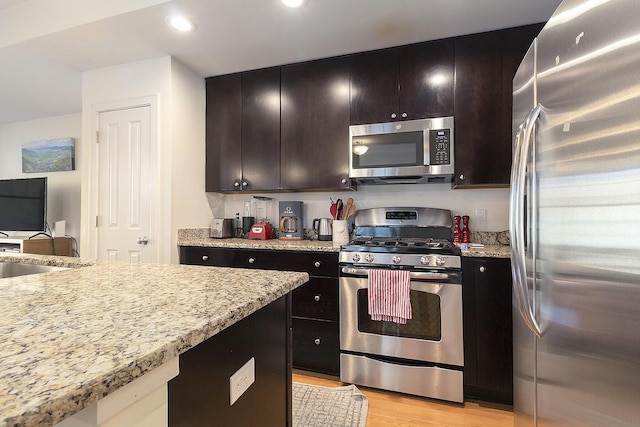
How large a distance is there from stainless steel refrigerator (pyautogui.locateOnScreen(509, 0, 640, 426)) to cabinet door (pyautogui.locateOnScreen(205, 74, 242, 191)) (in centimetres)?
220

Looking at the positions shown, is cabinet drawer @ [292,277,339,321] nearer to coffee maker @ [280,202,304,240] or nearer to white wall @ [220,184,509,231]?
coffee maker @ [280,202,304,240]

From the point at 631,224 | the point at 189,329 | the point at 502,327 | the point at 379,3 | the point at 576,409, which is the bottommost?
the point at 502,327

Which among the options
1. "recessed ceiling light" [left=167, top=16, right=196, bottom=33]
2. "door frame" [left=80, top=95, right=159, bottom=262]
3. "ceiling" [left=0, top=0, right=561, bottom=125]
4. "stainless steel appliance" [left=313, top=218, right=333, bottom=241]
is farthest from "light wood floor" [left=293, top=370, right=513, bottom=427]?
"recessed ceiling light" [left=167, top=16, right=196, bottom=33]

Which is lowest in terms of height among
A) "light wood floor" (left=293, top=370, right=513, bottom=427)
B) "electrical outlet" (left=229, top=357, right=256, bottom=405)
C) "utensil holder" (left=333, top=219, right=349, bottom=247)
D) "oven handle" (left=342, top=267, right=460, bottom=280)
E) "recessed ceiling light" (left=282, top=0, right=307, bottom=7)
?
"light wood floor" (left=293, top=370, right=513, bottom=427)

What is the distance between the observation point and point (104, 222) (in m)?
2.63

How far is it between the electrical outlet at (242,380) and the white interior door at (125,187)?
1.98 meters

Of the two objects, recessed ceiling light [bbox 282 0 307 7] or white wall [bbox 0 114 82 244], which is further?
white wall [bbox 0 114 82 244]

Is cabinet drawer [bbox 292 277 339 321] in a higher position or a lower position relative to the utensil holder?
lower

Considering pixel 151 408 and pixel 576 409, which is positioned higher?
pixel 151 408

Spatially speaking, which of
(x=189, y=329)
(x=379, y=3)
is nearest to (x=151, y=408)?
(x=189, y=329)

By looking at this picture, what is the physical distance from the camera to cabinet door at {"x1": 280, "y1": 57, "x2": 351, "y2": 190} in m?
2.42

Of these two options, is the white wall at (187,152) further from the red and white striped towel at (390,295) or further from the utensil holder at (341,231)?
the red and white striped towel at (390,295)

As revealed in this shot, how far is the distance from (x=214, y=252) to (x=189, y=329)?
6.46 ft

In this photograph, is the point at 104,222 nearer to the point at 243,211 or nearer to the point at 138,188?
the point at 138,188
